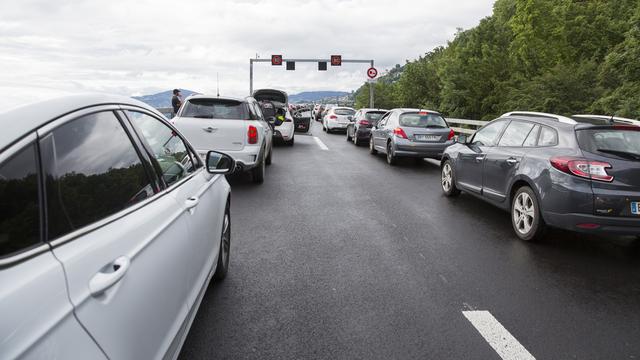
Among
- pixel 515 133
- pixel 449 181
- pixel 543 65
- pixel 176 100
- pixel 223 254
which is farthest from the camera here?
pixel 543 65

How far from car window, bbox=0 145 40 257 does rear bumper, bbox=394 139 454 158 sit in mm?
12135

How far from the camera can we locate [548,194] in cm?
573

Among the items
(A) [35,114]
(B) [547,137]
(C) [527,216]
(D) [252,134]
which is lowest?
(C) [527,216]

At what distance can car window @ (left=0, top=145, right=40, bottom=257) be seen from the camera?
1.50 metres

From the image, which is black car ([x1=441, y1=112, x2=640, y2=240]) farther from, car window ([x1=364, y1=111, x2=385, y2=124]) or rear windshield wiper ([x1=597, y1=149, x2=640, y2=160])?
car window ([x1=364, y1=111, x2=385, y2=124])

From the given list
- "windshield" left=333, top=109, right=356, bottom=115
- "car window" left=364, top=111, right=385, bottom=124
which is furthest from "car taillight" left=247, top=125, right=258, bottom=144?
"windshield" left=333, top=109, right=356, bottom=115

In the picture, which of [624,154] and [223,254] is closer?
[223,254]

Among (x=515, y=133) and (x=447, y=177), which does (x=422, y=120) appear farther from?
(x=515, y=133)

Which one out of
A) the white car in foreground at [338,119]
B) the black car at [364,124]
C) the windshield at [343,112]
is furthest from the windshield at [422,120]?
the windshield at [343,112]

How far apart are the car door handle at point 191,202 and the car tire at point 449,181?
6250 millimetres

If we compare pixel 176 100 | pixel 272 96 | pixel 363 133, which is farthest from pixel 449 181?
pixel 272 96

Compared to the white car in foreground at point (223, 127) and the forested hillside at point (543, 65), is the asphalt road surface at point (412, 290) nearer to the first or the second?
the white car in foreground at point (223, 127)

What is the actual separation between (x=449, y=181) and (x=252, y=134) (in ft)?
12.1

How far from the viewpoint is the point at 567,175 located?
5539 mm
